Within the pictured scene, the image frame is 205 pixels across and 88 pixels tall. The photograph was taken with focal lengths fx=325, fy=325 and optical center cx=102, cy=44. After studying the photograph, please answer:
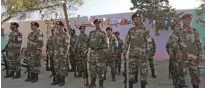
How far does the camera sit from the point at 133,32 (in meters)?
6.50

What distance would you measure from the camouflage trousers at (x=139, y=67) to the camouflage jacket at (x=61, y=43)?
2.24 m

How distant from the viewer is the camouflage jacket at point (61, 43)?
8.09 meters

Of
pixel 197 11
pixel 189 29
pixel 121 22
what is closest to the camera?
pixel 189 29

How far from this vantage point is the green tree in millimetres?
15586

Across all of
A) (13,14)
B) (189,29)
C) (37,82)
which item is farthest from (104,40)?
(13,14)

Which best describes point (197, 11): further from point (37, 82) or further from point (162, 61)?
point (37, 82)

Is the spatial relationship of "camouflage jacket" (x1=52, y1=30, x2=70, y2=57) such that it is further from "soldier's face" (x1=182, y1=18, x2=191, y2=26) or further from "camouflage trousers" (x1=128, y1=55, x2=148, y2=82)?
"soldier's face" (x1=182, y1=18, x2=191, y2=26)

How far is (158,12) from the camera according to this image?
51.5 ft

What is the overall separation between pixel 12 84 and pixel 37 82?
651 mm

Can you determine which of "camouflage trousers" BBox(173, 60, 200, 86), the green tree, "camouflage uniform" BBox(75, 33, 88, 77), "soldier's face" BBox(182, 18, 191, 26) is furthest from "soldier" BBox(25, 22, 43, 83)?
the green tree

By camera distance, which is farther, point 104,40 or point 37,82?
point 37,82

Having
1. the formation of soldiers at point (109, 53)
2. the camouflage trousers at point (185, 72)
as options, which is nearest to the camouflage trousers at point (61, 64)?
the formation of soldiers at point (109, 53)

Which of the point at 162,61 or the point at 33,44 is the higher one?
the point at 33,44

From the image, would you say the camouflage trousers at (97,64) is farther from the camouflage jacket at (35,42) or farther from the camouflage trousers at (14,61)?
the camouflage trousers at (14,61)
